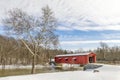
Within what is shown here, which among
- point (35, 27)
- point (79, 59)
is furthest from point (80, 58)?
point (35, 27)

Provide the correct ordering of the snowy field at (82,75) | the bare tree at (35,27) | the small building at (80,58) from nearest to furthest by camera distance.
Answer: the snowy field at (82,75) < the bare tree at (35,27) < the small building at (80,58)

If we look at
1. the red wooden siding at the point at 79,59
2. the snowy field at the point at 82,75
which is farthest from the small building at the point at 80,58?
the snowy field at the point at 82,75

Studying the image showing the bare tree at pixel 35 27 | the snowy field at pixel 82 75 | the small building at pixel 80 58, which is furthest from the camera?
the small building at pixel 80 58

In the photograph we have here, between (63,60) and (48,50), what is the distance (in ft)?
100

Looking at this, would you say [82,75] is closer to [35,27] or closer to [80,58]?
[35,27]

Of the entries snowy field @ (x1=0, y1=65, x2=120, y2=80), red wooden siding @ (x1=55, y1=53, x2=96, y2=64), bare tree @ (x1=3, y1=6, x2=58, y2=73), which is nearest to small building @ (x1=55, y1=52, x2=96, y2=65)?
red wooden siding @ (x1=55, y1=53, x2=96, y2=64)

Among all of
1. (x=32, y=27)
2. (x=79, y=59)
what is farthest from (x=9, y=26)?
(x=79, y=59)

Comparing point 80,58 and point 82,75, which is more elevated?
point 82,75

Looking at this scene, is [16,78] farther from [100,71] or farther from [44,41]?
[44,41]

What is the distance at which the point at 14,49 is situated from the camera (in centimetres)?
3609

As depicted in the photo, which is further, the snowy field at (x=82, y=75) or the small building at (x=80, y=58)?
the small building at (x=80, y=58)

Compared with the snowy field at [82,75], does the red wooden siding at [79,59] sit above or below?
below

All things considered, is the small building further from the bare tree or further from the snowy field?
the snowy field

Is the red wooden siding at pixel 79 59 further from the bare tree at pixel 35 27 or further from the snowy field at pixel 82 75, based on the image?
the snowy field at pixel 82 75
